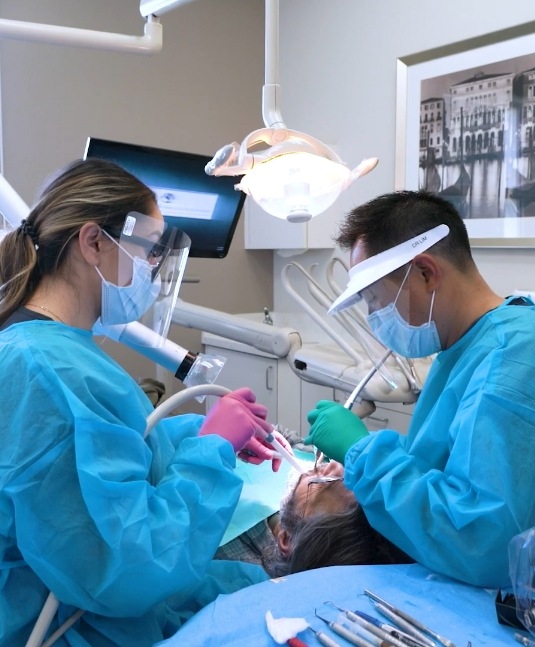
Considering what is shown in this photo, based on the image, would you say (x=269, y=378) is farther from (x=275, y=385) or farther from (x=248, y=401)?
(x=248, y=401)

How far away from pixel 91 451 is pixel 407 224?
2.41ft

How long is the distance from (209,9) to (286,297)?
1.48 m

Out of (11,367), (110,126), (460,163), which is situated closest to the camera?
(11,367)

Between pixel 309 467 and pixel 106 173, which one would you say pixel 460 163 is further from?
pixel 106 173

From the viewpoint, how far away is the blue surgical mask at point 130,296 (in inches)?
45.4

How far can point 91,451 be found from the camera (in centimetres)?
95

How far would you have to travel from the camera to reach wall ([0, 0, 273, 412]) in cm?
273

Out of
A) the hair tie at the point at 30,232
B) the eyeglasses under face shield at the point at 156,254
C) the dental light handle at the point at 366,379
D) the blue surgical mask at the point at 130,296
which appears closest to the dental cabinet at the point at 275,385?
the dental light handle at the point at 366,379

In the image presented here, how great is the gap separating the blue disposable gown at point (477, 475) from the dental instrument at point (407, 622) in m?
0.12

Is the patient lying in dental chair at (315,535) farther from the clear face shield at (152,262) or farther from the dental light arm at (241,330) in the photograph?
the dental light arm at (241,330)

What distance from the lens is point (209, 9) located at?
10.5 ft

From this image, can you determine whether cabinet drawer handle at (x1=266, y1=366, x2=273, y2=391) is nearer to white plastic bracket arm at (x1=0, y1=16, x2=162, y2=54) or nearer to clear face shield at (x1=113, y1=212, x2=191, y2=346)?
clear face shield at (x1=113, y1=212, x2=191, y2=346)

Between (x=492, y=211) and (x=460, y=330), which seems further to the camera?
(x=492, y=211)

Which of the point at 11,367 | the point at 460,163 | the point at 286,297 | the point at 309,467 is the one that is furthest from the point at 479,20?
the point at 11,367
